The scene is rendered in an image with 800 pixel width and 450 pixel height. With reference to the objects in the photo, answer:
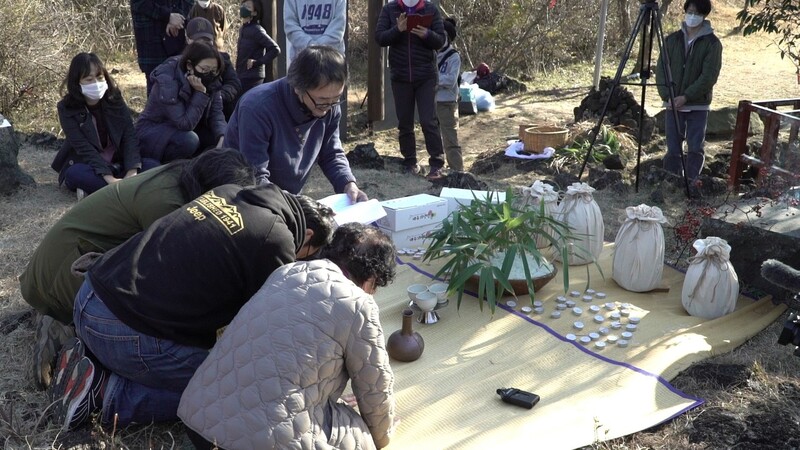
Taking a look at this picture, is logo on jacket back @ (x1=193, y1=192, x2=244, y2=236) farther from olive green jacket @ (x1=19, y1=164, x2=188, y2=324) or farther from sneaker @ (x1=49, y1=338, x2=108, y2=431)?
sneaker @ (x1=49, y1=338, x2=108, y2=431)

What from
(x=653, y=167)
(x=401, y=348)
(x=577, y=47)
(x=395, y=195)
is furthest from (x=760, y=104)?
(x=577, y=47)

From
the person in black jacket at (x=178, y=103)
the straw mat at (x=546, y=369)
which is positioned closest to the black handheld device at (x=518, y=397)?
the straw mat at (x=546, y=369)

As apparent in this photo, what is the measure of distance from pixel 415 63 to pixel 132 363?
3994 mm

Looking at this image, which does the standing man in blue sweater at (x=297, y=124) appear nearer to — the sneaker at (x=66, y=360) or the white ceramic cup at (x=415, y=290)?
the white ceramic cup at (x=415, y=290)

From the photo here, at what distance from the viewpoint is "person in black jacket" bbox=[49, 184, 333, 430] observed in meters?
2.41

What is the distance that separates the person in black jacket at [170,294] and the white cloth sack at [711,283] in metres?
1.80

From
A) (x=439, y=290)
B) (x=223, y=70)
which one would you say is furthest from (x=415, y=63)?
(x=439, y=290)

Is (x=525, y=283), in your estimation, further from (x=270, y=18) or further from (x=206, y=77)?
(x=270, y=18)

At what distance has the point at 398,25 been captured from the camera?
5.95 m

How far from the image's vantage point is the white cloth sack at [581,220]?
13.1ft

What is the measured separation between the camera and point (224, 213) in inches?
95.1

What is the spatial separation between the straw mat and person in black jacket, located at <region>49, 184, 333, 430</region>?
29.6 inches

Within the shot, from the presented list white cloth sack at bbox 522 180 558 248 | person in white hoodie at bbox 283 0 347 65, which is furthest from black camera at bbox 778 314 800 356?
person in white hoodie at bbox 283 0 347 65

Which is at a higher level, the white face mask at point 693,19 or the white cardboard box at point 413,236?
the white face mask at point 693,19
